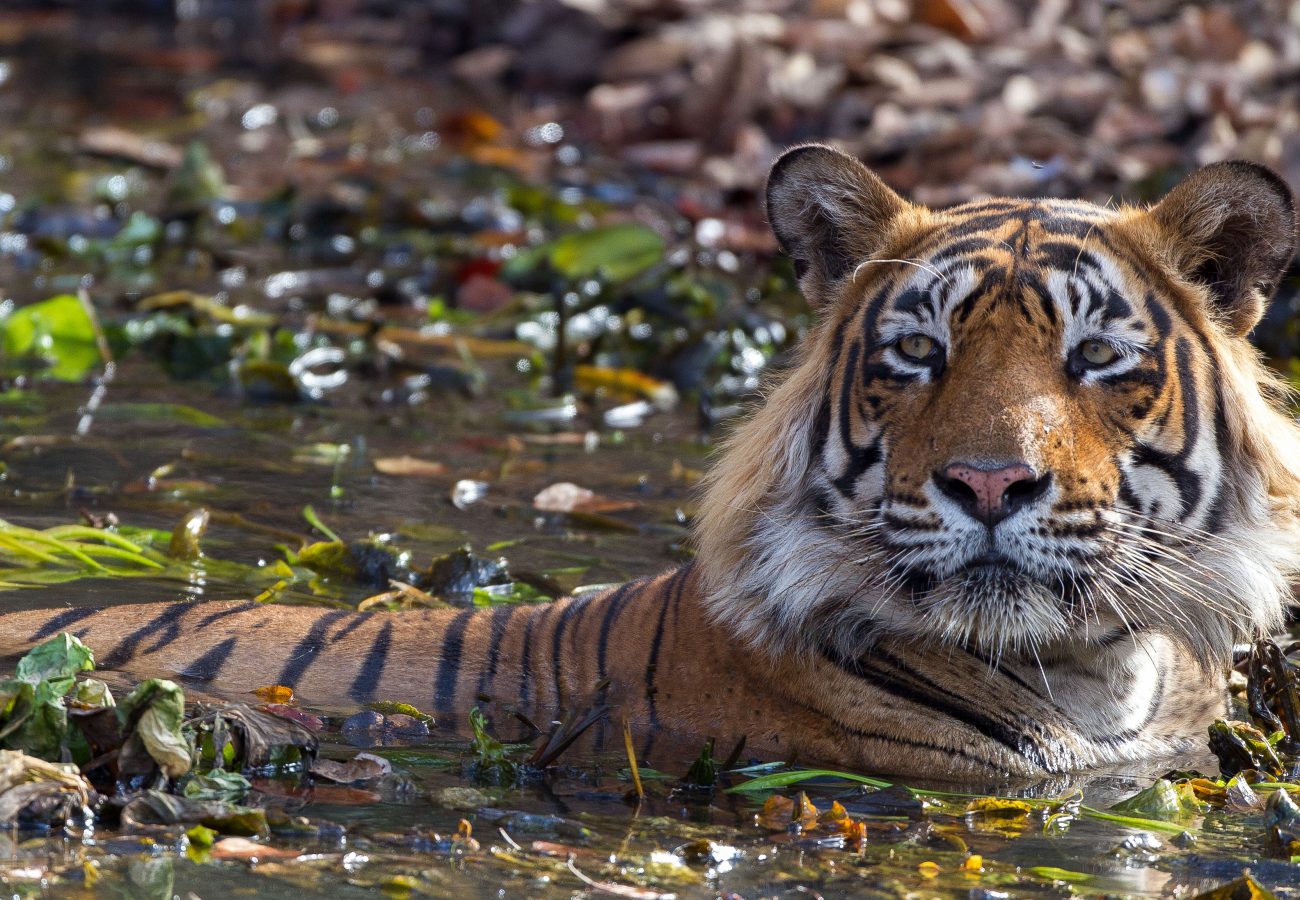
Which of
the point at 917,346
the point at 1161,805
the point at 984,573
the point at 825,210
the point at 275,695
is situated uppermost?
the point at 825,210

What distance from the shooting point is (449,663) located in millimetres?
3777

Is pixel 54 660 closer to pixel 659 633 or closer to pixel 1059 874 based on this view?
pixel 659 633

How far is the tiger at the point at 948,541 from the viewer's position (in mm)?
3238

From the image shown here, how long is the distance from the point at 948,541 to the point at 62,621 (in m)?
1.97

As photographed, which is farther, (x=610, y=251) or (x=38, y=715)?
(x=610, y=251)

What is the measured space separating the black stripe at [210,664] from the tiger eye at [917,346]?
1587mm

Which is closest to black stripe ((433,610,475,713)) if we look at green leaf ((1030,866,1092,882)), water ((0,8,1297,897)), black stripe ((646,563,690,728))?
water ((0,8,1297,897))

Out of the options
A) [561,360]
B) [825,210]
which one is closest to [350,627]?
[825,210]

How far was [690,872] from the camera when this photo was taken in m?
2.74

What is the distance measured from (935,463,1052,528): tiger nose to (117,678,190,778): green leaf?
1417 mm

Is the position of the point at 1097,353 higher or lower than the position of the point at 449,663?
higher

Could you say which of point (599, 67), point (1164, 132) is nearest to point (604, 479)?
point (1164, 132)

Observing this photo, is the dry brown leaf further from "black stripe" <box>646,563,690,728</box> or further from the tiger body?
"black stripe" <box>646,563,690,728</box>

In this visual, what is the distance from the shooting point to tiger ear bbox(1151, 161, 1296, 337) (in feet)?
11.3
